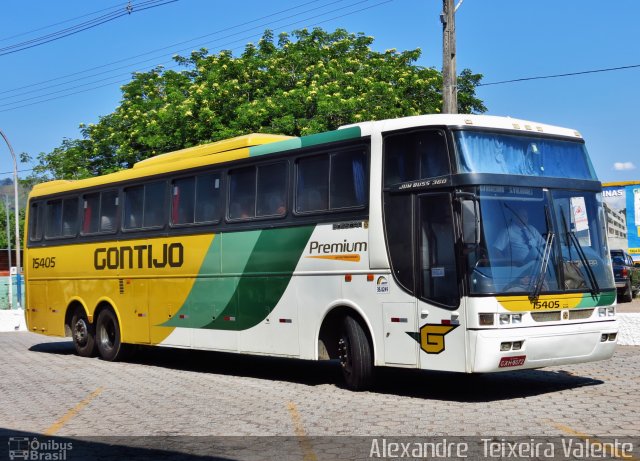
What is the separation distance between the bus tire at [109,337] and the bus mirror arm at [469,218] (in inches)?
366

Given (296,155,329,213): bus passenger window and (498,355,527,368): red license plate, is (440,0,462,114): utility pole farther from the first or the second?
(498,355,527,368): red license plate

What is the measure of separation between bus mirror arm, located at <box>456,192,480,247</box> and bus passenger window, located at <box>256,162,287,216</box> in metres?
3.57

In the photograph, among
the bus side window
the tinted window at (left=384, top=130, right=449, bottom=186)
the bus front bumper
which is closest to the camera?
the bus front bumper

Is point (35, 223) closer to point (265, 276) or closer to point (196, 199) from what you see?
point (196, 199)

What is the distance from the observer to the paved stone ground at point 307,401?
946 cm

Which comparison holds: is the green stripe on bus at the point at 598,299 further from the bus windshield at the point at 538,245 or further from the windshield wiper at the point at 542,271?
the windshield wiper at the point at 542,271

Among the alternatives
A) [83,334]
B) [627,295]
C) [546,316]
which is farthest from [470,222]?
[627,295]

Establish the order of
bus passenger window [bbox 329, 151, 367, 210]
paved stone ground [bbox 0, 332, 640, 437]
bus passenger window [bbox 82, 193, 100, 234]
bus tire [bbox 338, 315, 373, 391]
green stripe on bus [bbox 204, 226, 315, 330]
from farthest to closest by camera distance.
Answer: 1. bus passenger window [bbox 82, 193, 100, 234]
2. green stripe on bus [bbox 204, 226, 315, 330]
3. bus passenger window [bbox 329, 151, 367, 210]
4. bus tire [bbox 338, 315, 373, 391]
5. paved stone ground [bbox 0, 332, 640, 437]

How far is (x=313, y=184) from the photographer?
529 inches

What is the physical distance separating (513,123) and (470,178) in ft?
4.47

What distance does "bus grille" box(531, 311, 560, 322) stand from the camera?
11195 millimetres

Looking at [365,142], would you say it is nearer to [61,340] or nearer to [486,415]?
[486,415]

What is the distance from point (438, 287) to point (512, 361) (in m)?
1.22

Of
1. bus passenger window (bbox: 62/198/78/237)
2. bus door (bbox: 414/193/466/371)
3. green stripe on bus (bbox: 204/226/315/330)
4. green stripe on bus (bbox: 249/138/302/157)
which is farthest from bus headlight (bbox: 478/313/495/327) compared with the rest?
bus passenger window (bbox: 62/198/78/237)
